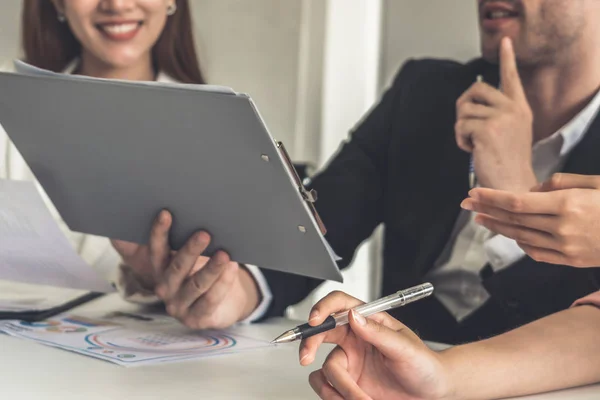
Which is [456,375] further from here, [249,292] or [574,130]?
[574,130]

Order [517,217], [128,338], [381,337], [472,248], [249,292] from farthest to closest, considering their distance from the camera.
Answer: [472,248]
[249,292]
[128,338]
[517,217]
[381,337]

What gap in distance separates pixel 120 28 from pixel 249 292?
84 cm

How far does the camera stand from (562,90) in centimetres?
122

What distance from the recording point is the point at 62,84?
2.23 ft

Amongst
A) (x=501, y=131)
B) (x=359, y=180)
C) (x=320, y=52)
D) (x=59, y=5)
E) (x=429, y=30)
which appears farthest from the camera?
(x=320, y=52)

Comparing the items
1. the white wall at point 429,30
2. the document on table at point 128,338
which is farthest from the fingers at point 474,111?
the white wall at point 429,30

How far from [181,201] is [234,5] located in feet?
6.28

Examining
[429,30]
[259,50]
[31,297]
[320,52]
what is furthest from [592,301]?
[259,50]

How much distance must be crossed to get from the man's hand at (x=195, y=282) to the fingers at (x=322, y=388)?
10.4 inches

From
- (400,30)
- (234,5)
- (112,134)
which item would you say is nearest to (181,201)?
(112,134)

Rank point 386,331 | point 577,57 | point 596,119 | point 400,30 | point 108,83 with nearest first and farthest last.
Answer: point 386,331 → point 108,83 → point 596,119 → point 577,57 → point 400,30

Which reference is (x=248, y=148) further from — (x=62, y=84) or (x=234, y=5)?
(x=234, y=5)

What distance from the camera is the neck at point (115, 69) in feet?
5.28

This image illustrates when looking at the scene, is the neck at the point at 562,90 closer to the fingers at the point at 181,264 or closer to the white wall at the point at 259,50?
the fingers at the point at 181,264
